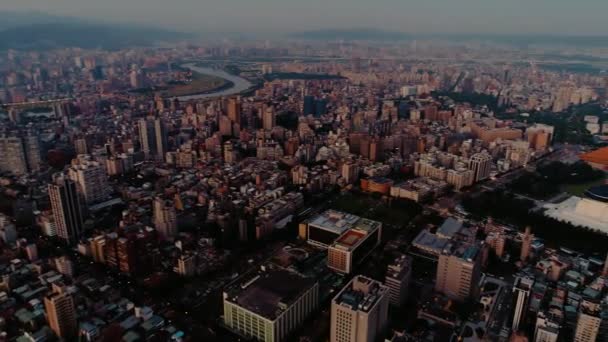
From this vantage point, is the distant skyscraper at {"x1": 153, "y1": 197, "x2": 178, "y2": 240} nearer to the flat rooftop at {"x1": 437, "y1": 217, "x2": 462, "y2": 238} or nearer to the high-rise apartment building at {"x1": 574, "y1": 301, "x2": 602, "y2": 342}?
the flat rooftop at {"x1": 437, "y1": 217, "x2": 462, "y2": 238}

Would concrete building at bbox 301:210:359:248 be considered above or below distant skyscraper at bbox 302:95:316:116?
below

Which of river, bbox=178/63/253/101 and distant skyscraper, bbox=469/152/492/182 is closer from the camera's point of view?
distant skyscraper, bbox=469/152/492/182

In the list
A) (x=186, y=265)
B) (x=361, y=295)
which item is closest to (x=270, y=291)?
(x=361, y=295)

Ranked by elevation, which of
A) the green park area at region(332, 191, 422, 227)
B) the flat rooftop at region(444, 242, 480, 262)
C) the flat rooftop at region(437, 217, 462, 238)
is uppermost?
the flat rooftop at region(444, 242, 480, 262)

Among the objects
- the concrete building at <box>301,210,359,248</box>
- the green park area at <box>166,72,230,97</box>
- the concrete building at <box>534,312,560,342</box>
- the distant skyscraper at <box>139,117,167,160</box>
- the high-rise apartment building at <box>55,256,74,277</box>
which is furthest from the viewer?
the green park area at <box>166,72,230,97</box>

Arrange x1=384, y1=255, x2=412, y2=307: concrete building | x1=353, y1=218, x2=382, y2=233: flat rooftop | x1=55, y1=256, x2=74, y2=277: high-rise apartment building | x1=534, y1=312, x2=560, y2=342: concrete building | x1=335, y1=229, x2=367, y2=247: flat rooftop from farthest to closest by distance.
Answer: x1=353, y1=218, x2=382, y2=233: flat rooftop < x1=335, y1=229, x2=367, y2=247: flat rooftop < x1=55, y1=256, x2=74, y2=277: high-rise apartment building < x1=384, y1=255, x2=412, y2=307: concrete building < x1=534, y1=312, x2=560, y2=342: concrete building

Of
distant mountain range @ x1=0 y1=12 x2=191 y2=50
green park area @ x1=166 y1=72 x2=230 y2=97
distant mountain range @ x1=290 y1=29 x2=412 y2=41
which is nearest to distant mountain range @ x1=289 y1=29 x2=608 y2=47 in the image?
distant mountain range @ x1=290 y1=29 x2=412 y2=41

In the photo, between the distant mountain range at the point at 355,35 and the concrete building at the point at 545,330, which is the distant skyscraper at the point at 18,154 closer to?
the concrete building at the point at 545,330
